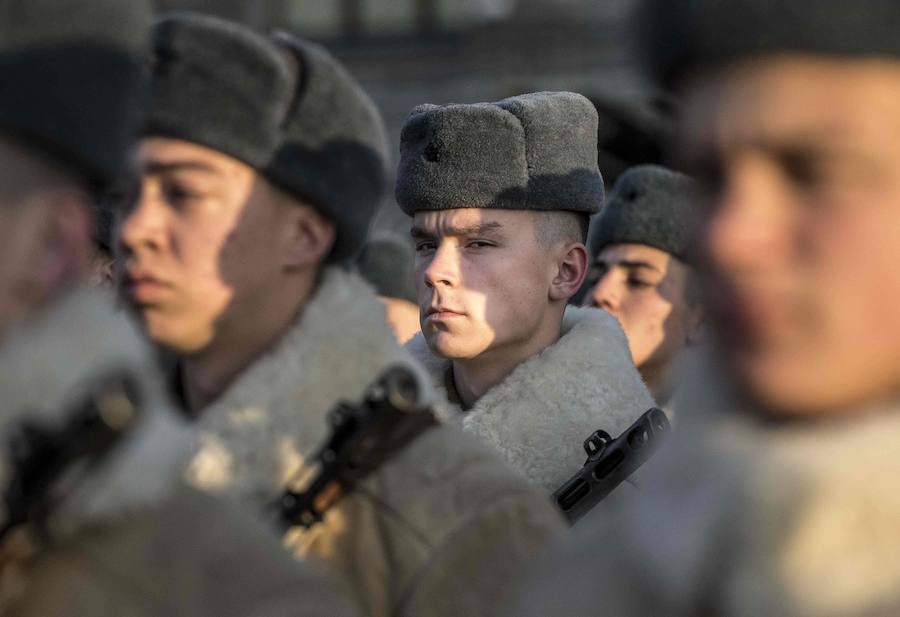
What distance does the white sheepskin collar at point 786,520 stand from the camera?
180 centimetres

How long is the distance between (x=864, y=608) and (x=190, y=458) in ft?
4.60

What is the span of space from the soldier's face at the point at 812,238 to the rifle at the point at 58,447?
2.43 feet

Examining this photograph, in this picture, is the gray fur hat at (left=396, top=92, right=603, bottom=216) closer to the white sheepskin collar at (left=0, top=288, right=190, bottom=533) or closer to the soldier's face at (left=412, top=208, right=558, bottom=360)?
the soldier's face at (left=412, top=208, right=558, bottom=360)

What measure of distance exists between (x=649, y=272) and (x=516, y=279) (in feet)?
4.70

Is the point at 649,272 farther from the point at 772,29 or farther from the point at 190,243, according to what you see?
the point at 772,29

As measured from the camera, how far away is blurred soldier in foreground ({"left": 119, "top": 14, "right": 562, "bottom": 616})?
3.03 metres

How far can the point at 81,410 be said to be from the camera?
2.32 metres

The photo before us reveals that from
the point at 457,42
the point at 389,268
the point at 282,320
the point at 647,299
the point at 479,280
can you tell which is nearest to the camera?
the point at 282,320

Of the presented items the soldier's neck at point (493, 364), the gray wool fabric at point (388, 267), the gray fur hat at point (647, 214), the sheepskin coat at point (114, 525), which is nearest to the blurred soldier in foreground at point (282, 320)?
the sheepskin coat at point (114, 525)

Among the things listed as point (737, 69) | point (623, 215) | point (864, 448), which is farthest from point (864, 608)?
point (623, 215)

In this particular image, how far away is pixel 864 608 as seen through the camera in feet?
5.88

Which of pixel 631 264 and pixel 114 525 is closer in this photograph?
pixel 114 525

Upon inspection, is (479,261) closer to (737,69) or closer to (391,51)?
(737,69)

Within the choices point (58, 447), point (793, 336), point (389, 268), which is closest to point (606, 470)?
point (58, 447)
